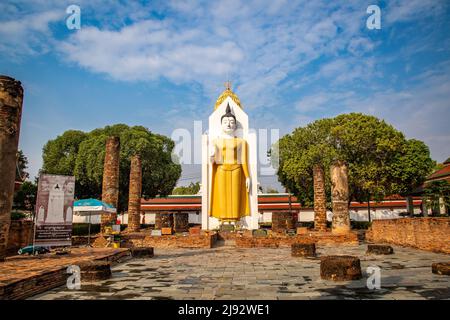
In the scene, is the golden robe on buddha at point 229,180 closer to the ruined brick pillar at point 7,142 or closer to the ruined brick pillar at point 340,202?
the ruined brick pillar at point 340,202

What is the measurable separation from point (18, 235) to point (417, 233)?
593 inches

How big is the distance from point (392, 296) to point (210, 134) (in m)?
16.7

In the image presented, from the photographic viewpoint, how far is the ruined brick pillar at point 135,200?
67.8 feet

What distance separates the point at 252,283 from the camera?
22.4 feet

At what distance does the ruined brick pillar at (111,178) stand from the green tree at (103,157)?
875 centimetres

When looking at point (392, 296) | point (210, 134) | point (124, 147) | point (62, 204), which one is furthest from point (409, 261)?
point (124, 147)

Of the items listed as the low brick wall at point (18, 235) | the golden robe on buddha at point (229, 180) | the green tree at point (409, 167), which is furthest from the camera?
the green tree at point (409, 167)

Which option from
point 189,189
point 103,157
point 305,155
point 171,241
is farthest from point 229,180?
point 189,189

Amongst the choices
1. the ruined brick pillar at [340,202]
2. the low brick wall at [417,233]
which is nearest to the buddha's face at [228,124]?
the ruined brick pillar at [340,202]

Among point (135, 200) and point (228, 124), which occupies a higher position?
point (228, 124)

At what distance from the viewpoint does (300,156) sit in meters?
26.4

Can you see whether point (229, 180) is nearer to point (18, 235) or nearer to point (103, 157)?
point (18, 235)

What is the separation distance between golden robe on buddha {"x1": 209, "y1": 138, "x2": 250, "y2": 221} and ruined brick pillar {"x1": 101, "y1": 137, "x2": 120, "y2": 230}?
5.44 m

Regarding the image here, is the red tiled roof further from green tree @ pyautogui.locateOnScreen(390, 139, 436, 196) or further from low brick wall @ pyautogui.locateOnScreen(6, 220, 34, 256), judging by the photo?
low brick wall @ pyautogui.locateOnScreen(6, 220, 34, 256)
